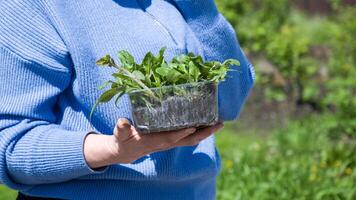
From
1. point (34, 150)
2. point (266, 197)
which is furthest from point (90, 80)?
point (266, 197)

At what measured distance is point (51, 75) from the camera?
6.75 feet

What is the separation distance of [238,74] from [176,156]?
30 cm

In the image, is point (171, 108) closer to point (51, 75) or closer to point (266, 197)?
point (51, 75)

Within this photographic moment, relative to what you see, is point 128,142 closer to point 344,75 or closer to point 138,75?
point 138,75

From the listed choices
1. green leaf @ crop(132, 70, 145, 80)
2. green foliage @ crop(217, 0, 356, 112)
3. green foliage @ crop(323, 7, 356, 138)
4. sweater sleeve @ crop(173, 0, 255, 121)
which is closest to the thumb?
green leaf @ crop(132, 70, 145, 80)

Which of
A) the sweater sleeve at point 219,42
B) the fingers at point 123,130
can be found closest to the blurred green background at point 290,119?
the sweater sleeve at point 219,42

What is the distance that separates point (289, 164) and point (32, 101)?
11.8ft

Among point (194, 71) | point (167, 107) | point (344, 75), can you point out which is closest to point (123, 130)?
point (167, 107)

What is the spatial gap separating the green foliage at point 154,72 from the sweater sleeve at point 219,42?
252 mm

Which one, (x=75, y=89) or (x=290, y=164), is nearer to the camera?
(x=75, y=89)

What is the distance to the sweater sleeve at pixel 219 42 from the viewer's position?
2.24 m

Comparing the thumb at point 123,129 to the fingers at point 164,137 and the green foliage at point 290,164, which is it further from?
the green foliage at point 290,164

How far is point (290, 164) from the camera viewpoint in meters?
5.45

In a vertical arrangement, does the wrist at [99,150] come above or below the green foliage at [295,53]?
above
